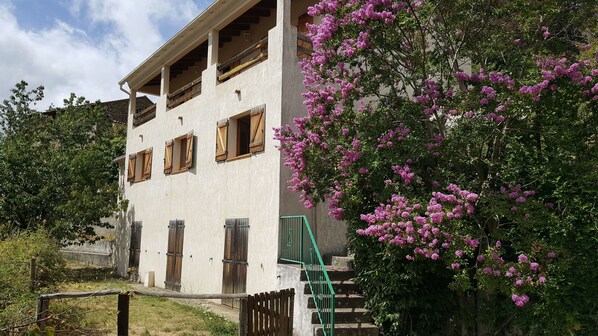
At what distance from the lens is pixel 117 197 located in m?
19.7

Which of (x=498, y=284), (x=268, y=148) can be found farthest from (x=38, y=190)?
(x=498, y=284)

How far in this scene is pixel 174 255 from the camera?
14422 mm

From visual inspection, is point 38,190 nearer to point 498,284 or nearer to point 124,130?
point 124,130

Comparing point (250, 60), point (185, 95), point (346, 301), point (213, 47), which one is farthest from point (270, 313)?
point (185, 95)

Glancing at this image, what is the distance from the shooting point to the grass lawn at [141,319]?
737 cm

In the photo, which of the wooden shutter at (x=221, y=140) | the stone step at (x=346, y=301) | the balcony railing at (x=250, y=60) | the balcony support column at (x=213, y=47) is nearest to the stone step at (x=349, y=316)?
the stone step at (x=346, y=301)

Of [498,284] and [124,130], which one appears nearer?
[498,284]

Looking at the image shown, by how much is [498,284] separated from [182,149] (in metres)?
11.6

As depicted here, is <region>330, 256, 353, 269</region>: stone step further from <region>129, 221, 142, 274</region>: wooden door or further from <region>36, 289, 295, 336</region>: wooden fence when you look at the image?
<region>129, 221, 142, 274</region>: wooden door

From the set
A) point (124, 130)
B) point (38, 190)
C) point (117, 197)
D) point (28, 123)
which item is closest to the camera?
point (38, 190)

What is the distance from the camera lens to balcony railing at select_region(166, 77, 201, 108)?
14.8 m

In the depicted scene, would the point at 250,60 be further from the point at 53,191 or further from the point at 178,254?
the point at 53,191

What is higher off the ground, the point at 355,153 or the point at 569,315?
the point at 355,153

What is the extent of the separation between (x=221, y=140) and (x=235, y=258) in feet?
10.1
